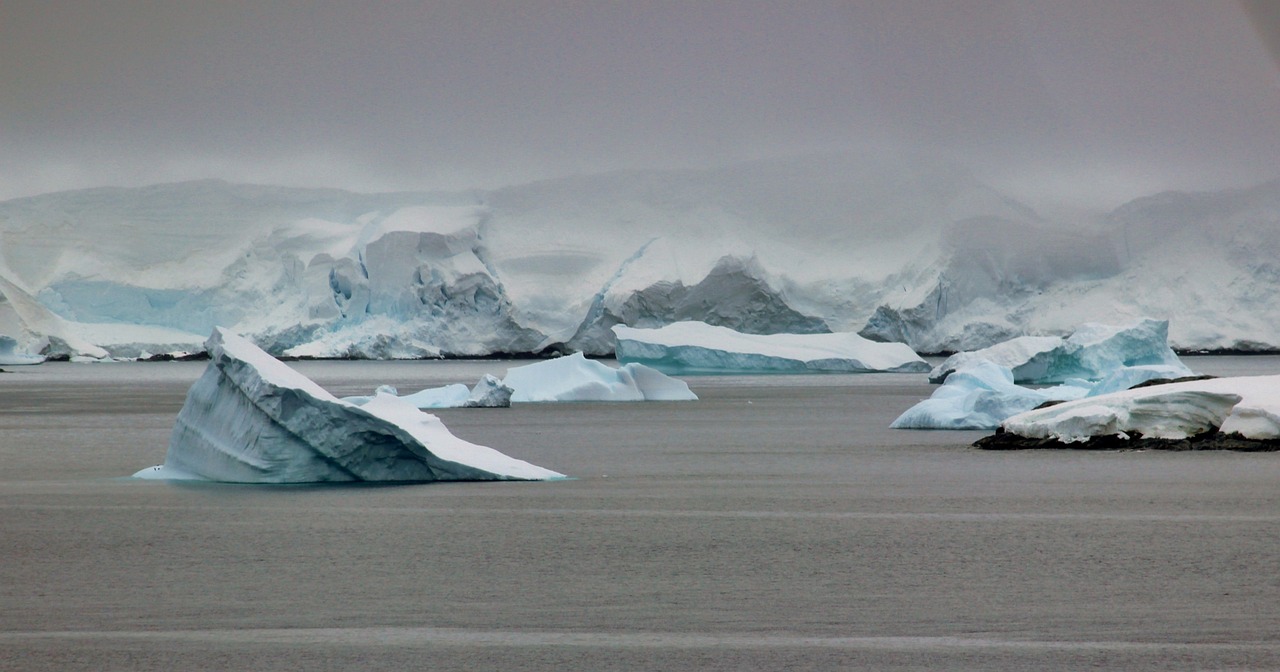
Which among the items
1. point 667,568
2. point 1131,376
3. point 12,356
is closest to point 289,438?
point 667,568

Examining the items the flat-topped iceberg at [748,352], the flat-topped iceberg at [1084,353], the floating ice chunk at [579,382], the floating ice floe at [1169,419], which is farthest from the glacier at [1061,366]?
the flat-topped iceberg at [748,352]

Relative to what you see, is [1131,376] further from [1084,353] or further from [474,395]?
[1084,353]

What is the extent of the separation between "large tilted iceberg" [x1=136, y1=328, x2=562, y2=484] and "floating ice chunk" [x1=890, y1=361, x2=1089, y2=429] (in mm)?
9159

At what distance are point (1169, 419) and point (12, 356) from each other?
5808 cm

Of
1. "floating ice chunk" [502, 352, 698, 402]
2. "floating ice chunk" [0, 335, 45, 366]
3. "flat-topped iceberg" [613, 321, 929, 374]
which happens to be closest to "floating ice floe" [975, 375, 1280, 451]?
"floating ice chunk" [502, 352, 698, 402]

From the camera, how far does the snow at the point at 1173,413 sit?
1488cm

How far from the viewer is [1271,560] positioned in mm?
7422

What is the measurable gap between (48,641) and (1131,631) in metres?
4.07

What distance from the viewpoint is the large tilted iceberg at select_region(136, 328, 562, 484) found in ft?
36.3

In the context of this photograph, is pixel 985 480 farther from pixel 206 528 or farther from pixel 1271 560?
pixel 206 528

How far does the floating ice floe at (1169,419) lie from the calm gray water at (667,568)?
1.11 metres

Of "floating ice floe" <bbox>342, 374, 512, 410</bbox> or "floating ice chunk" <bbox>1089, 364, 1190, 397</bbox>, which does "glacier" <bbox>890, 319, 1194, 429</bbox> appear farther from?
"floating ice floe" <bbox>342, 374, 512, 410</bbox>

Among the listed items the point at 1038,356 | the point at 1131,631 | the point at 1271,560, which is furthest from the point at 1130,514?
the point at 1038,356

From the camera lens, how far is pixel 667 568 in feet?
23.8
